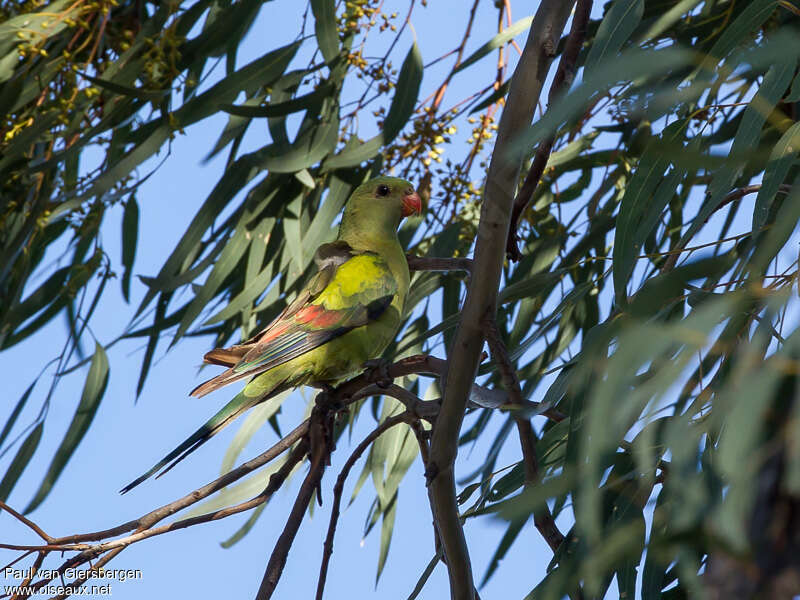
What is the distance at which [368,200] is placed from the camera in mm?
2420

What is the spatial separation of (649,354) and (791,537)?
13cm

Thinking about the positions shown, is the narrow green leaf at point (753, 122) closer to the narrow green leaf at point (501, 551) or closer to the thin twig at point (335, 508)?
the thin twig at point (335, 508)

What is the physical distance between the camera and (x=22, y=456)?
2.70 metres

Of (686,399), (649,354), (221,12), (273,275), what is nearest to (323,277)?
(273,275)

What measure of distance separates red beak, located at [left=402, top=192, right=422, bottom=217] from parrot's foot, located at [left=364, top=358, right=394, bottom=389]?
0.87 metres

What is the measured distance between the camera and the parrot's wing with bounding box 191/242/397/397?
1867mm

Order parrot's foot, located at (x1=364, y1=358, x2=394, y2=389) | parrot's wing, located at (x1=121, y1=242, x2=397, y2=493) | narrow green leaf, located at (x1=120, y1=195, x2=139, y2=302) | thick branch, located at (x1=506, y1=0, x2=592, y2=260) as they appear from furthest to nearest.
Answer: narrow green leaf, located at (x1=120, y1=195, x2=139, y2=302) < parrot's wing, located at (x1=121, y1=242, x2=397, y2=493) < parrot's foot, located at (x1=364, y1=358, x2=394, y2=389) < thick branch, located at (x1=506, y1=0, x2=592, y2=260)

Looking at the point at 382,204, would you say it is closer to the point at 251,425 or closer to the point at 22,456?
the point at 251,425

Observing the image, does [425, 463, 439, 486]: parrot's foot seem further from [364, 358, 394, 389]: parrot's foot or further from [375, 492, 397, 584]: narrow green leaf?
[375, 492, 397, 584]: narrow green leaf

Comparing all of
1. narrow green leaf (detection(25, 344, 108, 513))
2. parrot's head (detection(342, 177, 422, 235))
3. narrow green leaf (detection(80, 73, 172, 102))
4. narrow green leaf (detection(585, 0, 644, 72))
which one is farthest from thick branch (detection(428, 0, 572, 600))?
narrow green leaf (detection(25, 344, 108, 513))

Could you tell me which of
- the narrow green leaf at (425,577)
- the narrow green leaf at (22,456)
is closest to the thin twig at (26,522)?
the narrow green leaf at (425,577)

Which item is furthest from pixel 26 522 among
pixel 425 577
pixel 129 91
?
pixel 129 91

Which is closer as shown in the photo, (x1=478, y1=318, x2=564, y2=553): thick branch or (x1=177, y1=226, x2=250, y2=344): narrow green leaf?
(x1=478, y1=318, x2=564, y2=553): thick branch

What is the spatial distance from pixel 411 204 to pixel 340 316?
0.47 metres
